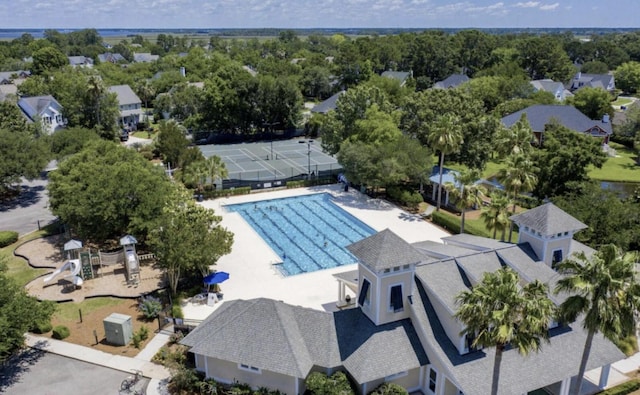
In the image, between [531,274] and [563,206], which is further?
[563,206]

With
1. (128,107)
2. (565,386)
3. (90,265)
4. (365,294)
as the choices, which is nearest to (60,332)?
(90,265)

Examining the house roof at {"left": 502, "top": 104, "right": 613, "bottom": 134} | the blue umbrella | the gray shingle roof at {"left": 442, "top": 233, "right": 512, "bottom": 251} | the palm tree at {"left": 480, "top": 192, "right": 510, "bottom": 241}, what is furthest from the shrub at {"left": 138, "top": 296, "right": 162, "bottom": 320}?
the house roof at {"left": 502, "top": 104, "right": 613, "bottom": 134}

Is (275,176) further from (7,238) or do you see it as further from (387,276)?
(387,276)

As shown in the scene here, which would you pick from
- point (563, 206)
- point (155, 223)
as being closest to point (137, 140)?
point (155, 223)

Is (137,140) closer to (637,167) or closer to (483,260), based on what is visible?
(483,260)

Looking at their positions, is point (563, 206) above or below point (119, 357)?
above

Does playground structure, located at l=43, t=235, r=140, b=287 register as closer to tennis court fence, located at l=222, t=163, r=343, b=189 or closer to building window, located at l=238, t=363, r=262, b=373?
building window, located at l=238, t=363, r=262, b=373
